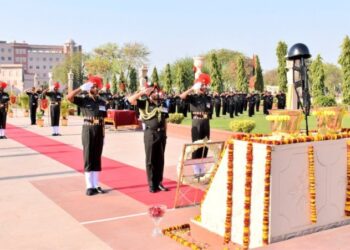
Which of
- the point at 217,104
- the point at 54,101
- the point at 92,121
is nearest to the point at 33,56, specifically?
the point at 217,104

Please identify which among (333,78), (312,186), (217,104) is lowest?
(312,186)

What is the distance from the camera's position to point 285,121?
4805 mm

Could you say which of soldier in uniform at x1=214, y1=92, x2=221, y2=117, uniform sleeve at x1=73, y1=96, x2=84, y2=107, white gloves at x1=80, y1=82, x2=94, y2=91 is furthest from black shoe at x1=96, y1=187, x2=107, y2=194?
soldier in uniform at x1=214, y1=92, x2=221, y2=117

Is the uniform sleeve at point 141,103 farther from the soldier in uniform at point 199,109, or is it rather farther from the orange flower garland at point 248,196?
the orange flower garland at point 248,196

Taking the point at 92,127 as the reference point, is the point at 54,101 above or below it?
above

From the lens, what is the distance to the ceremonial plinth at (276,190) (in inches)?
168

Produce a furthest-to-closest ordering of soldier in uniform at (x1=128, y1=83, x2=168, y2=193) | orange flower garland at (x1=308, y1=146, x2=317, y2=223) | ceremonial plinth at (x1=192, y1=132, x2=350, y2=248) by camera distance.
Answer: soldier in uniform at (x1=128, y1=83, x2=168, y2=193) < orange flower garland at (x1=308, y1=146, x2=317, y2=223) < ceremonial plinth at (x1=192, y1=132, x2=350, y2=248)

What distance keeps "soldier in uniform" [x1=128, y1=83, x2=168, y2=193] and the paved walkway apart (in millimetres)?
657

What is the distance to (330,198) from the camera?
16.1ft

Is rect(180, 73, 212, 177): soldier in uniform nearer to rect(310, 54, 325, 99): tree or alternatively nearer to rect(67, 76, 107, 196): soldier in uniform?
rect(67, 76, 107, 196): soldier in uniform

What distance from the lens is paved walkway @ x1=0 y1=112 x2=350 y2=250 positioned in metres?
Result: 4.75

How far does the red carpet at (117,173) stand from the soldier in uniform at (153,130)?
0.35 meters

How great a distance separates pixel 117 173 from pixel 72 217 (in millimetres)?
3257

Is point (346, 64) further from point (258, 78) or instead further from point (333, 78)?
point (333, 78)
